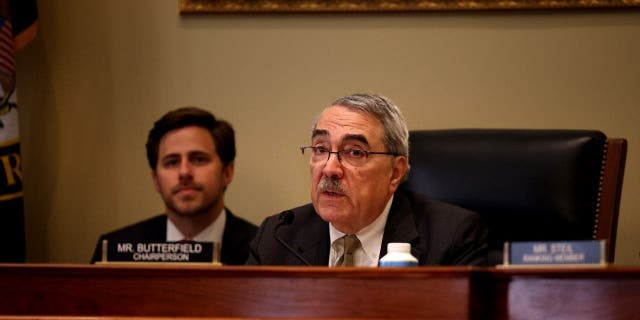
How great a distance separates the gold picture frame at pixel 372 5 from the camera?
3369mm

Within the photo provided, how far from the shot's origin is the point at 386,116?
8.93 feet

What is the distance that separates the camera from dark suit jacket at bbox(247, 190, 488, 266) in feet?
8.27

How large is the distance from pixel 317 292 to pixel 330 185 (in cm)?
101

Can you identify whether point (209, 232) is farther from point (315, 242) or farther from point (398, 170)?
point (398, 170)

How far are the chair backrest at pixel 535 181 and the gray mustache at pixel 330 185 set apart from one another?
1.06 feet

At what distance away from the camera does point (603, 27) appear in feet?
11.1

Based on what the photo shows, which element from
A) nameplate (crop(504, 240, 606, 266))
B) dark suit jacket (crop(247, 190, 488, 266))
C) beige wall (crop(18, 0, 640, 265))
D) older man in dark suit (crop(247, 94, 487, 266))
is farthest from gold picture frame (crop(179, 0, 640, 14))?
nameplate (crop(504, 240, 606, 266))

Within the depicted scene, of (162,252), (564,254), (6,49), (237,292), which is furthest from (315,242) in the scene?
(6,49)

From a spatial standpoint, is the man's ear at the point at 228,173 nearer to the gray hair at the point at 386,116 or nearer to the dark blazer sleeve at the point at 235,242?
the dark blazer sleeve at the point at 235,242

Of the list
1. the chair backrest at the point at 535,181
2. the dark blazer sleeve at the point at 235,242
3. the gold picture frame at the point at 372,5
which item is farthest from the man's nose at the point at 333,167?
the gold picture frame at the point at 372,5

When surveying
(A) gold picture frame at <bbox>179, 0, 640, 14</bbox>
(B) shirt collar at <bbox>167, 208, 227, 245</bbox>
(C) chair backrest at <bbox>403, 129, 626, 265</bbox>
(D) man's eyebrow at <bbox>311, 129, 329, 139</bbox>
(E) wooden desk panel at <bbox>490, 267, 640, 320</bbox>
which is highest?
(A) gold picture frame at <bbox>179, 0, 640, 14</bbox>

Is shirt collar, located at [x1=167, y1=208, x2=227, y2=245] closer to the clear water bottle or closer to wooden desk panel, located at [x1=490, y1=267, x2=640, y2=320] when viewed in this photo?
the clear water bottle

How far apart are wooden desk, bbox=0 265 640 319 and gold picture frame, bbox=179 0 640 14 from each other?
1928 mm

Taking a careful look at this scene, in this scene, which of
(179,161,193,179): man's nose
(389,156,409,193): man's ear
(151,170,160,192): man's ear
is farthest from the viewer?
(151,170,160,192): man's ear
